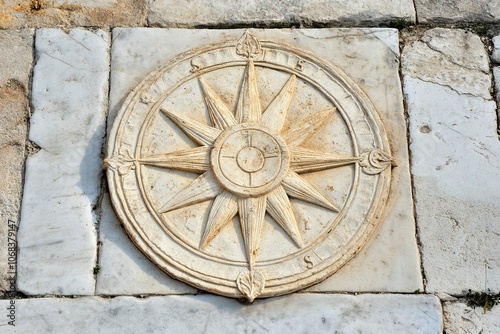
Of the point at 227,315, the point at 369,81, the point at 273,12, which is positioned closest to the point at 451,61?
the point at 369,81

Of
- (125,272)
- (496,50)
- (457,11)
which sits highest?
(457,11)

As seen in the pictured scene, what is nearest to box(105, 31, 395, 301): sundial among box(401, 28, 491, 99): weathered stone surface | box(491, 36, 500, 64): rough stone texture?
box(401, 28, 491, 99): weathered stone surface

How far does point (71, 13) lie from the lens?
5043 mm

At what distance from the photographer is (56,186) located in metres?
4.41

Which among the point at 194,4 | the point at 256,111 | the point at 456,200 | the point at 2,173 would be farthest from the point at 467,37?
the point at 2,173

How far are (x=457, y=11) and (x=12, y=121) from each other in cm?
377

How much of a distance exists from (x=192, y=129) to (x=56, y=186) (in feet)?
3.57

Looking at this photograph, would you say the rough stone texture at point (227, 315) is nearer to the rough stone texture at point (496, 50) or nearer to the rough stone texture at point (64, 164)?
the rough stone texture at point (64, 164)

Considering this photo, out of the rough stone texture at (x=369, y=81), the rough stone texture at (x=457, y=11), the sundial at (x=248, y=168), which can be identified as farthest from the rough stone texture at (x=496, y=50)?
the sundial at (x=248, y=168)

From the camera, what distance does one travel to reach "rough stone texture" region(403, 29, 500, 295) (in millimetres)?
4223

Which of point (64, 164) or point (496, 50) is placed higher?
point (496, 50)

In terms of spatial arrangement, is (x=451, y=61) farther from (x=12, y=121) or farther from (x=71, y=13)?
(x=12, y=121)

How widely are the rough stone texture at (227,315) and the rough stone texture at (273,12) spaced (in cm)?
231

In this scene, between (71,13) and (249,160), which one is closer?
(249,160)
